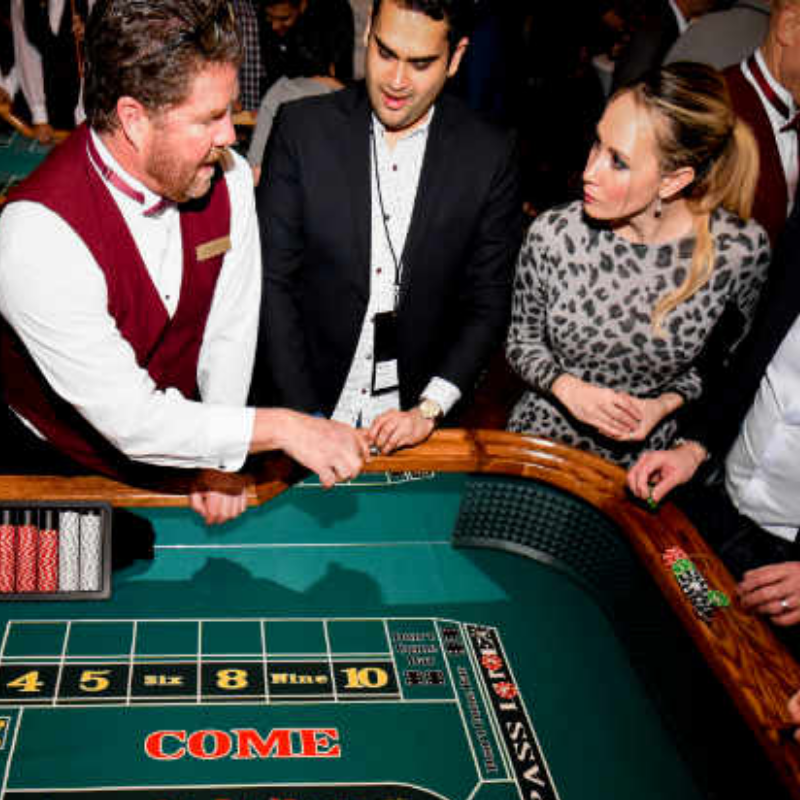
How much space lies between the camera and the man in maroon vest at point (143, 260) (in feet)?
4.80

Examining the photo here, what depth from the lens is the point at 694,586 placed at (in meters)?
1.67

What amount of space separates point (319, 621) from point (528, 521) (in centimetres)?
51

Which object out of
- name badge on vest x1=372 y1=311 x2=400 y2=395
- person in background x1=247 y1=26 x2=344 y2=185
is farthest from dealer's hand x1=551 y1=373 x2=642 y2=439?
person in background x1=247 y1=26 x2=344 y2=185

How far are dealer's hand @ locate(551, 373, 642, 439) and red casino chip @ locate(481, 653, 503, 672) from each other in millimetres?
609

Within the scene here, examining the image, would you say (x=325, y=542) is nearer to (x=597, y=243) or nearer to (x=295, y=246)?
(x=295, y=246)

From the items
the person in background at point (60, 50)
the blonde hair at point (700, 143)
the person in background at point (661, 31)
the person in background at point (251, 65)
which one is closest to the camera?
the blonde hair at point (700, 143)

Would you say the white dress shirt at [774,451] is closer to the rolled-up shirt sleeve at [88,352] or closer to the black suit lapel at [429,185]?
the black suit lapel at [429,185]

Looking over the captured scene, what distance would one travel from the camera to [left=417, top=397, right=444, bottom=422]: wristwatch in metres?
2.02

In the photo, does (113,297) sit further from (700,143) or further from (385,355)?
(700,143)

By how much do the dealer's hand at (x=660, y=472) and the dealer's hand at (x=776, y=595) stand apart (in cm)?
26

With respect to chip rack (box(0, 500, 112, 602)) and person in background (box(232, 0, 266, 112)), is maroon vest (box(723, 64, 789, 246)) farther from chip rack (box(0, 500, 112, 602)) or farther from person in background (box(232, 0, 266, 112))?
person in background (box(232, 0, 266, 112))

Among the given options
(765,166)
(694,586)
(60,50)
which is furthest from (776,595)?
(60,50)

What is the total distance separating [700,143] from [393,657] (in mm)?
1194

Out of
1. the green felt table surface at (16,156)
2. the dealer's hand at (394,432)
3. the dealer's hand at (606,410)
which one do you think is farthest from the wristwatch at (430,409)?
the green felt table surface at (16,156)
